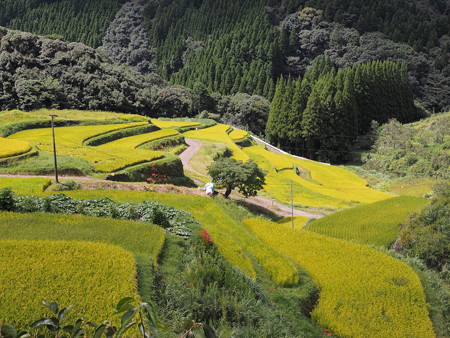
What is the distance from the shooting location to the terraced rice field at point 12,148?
1084 inches

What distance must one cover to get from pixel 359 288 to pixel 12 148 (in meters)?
26.2

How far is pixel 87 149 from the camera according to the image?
113 feet

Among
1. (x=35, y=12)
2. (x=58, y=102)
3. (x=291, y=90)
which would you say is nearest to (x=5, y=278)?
(x=58, y=102)

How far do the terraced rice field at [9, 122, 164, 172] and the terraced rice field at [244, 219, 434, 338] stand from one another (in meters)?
15.3

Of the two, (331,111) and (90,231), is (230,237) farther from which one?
(331,111)

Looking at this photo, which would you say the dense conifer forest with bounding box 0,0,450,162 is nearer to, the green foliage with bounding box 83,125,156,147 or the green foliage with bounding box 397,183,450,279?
the green foliage with bounding box 83,125,156,147

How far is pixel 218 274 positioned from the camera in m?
11.0

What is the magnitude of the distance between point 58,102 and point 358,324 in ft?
184

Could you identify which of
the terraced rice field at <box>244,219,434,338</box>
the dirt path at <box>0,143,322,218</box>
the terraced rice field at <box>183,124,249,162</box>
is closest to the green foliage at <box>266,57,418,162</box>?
the terraced rice field at <box>183,124,249,162</box>

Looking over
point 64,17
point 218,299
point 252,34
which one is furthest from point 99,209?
point 64,17

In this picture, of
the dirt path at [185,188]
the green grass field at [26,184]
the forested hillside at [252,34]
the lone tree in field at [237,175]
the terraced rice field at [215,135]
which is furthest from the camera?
the forested hillside at [252,34]

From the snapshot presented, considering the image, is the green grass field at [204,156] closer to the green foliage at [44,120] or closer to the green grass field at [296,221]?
the green foliage at [44,120]

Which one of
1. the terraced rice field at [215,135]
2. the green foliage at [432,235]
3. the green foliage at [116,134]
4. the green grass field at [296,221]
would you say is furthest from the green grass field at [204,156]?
the green foliage at [432,235]

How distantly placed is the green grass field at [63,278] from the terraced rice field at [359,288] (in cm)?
751
